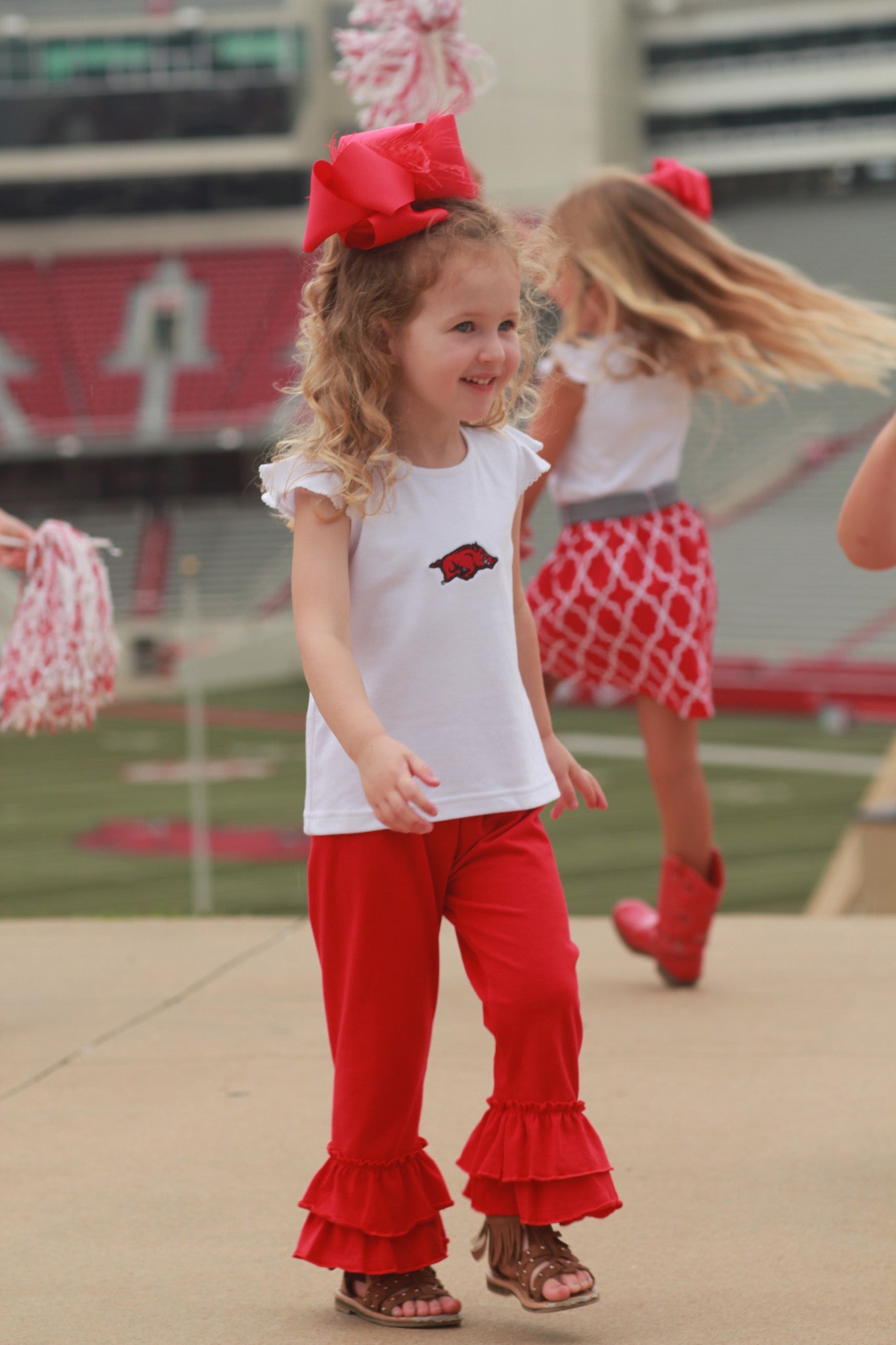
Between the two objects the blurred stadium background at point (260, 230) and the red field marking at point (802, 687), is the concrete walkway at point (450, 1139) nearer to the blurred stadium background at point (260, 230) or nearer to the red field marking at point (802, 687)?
the red field marking at point (802, 687)

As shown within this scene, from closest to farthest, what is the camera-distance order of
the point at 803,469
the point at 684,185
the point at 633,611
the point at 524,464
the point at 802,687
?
the point at 524,464, the point at 633,611, the point at 684,185, the point at 802,687, the point at 803,469

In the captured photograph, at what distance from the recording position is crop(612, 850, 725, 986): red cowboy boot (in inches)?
124

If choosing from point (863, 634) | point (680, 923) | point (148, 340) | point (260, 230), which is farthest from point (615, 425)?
point (260, 230)

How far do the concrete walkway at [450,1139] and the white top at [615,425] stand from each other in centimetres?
95

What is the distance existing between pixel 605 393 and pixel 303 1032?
1251mm

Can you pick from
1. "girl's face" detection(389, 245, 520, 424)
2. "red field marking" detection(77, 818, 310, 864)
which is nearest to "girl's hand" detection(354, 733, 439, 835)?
"girl's face" detection(389, 245, 520, 424)

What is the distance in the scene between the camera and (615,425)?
3115mm

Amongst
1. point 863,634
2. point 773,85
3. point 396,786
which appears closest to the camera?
A: point 396,786

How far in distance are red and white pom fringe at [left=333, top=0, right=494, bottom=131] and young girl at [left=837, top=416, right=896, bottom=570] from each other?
137cm

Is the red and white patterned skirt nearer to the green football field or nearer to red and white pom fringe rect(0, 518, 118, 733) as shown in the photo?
red and white pom fringe rect(0, 518, 118, 733)

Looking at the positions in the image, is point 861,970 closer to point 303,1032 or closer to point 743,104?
point 303,1032

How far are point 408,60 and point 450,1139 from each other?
1774 millimetres

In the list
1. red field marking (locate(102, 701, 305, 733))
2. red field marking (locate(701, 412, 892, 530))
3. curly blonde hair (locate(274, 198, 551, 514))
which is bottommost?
red field marking (locate(102, 701, 305, 733))

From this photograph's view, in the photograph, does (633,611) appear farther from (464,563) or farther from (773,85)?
(773,85)
